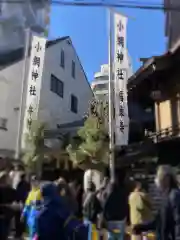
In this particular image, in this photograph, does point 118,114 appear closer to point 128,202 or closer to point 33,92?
point 33,92

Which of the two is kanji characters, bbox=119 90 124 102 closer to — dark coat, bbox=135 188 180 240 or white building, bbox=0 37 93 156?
white building, bbox=0 37 93 156

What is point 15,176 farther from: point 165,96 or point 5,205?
point 165,96

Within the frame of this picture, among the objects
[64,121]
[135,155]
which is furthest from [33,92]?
[64,121]

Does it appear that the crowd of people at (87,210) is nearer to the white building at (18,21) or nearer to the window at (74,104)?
the window at (74,104)

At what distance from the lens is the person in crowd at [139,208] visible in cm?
637

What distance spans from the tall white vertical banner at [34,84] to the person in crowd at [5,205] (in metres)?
4.38

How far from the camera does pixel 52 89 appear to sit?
16.5m

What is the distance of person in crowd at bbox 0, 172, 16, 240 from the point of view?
610 cm

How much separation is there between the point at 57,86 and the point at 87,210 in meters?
11.2

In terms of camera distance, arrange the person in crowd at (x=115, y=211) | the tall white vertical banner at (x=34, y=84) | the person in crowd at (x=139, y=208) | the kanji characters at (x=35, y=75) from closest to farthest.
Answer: the person in crowd at (x=115, y=211)
the person in crowd at (x=139, y=208)
the tall white vertical banner at (x=34, y=84)
the kanji characters at (x=35, y=75)

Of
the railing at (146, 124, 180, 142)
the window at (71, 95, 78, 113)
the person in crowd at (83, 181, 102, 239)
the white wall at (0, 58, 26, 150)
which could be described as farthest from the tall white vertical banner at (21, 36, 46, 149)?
the window at (71, 95, 78, 113)

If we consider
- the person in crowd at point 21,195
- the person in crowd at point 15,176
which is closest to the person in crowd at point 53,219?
the person in crowd at point 21,195

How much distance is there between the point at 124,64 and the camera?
10867mm

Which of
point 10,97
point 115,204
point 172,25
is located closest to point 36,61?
point 10,97
